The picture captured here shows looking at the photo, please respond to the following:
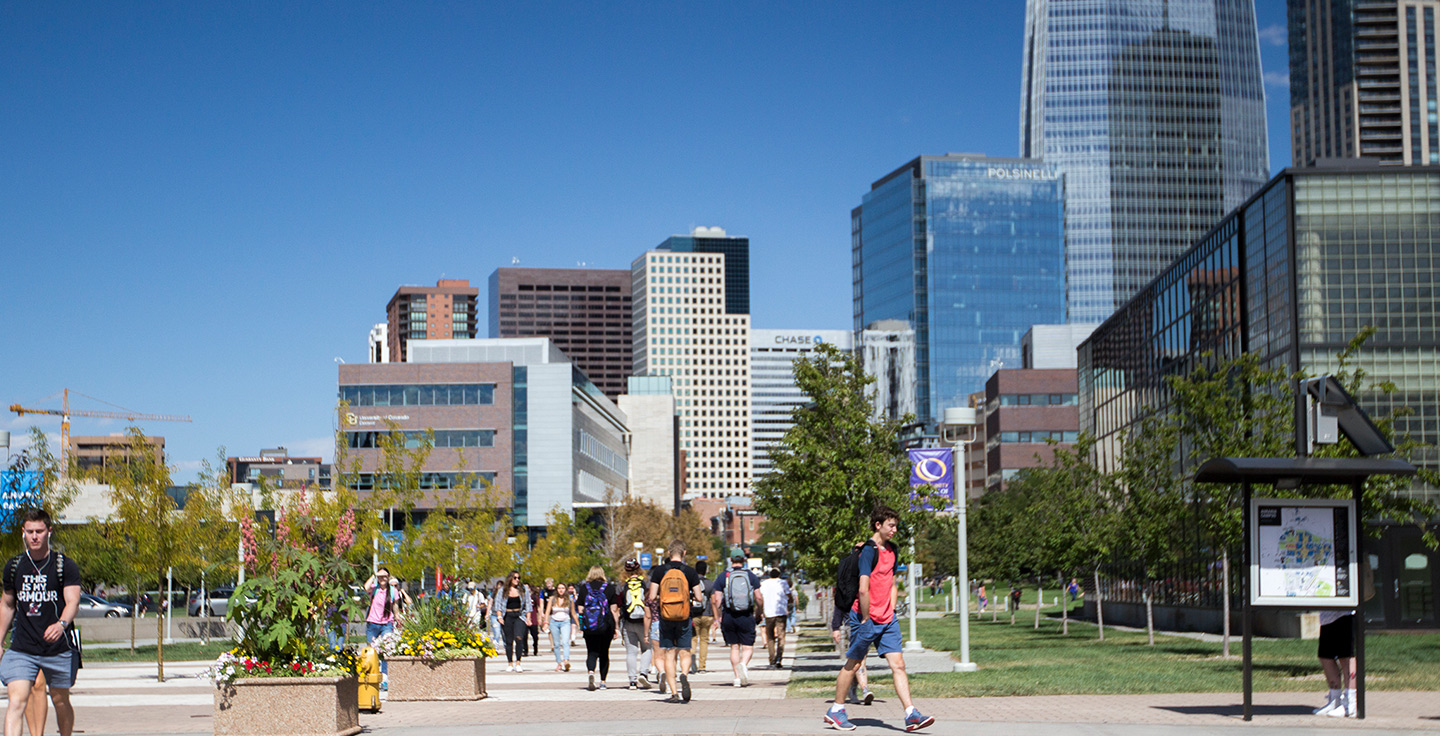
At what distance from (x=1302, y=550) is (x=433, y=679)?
32.4ft

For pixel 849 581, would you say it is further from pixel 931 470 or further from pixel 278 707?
pixel 931 470

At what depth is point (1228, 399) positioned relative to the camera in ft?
73.8

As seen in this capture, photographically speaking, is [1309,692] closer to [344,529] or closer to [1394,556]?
[344,529]

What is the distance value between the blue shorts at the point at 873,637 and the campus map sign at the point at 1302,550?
3.47m

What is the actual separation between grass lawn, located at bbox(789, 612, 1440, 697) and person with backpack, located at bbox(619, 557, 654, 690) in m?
2.12

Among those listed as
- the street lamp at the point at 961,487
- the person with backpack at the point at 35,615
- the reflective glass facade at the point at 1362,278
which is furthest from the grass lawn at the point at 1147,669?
the person with backpack at the point at 35,615

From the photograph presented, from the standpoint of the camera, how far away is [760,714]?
14.2 meters

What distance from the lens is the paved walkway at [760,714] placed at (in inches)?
488

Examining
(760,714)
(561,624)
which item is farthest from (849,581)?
(561,624)

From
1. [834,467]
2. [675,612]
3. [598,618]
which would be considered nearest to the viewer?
[675,612]

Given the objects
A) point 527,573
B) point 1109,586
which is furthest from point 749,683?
point 1109,586

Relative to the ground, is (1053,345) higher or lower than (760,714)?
higher

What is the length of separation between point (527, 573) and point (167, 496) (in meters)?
26.4

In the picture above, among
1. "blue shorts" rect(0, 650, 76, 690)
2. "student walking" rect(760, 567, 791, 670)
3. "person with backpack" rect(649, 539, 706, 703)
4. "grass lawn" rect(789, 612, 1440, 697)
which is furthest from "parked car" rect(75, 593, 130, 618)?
"blue shorts" rect(0, 650, 76, 690)
